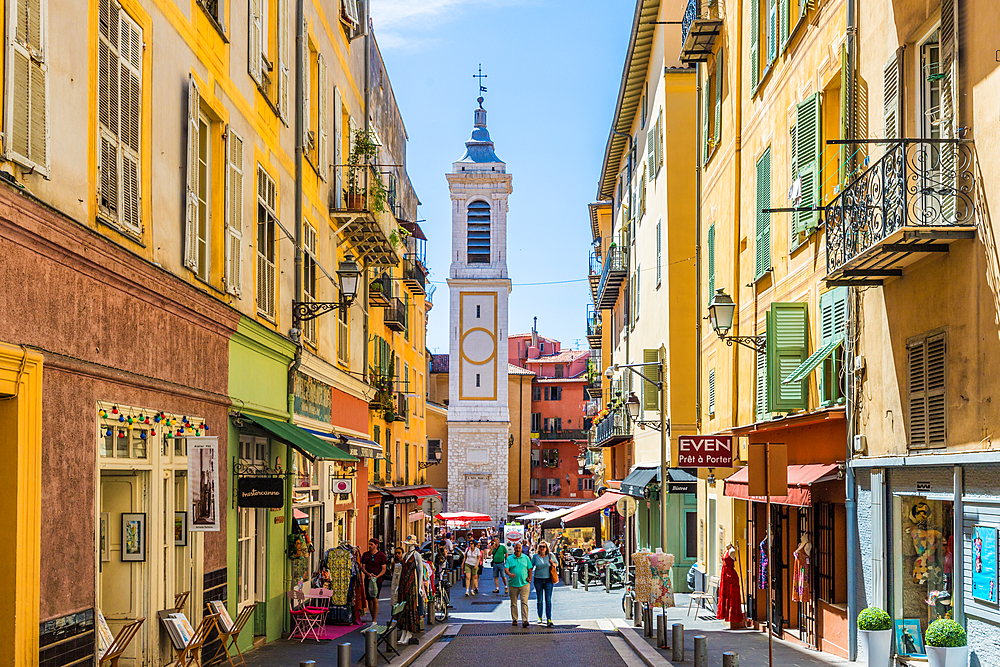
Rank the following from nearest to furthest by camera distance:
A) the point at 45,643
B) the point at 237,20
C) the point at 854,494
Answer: the point at 45,643 → the point at 854,494 → the point at 237,20

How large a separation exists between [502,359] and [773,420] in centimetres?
5682

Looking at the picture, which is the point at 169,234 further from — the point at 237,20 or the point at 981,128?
the point at 981,128

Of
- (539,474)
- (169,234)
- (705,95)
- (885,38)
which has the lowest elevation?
(539,474)

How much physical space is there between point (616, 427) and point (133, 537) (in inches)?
1228

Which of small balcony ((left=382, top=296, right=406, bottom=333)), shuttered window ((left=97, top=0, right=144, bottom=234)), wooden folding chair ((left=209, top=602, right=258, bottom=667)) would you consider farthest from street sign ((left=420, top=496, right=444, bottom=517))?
shuttered window ((left=97, top=0, right=144, bottom=234))

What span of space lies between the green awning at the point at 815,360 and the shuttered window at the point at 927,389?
267cm

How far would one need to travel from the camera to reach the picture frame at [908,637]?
45.4 ft

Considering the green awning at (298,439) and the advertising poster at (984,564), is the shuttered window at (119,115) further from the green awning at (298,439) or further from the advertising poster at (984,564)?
the advertising poster at (984,564)

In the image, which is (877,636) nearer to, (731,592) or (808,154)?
(808,154)

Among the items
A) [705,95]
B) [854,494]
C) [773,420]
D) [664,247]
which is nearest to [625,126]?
[664,247]

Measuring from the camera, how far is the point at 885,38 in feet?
46.3

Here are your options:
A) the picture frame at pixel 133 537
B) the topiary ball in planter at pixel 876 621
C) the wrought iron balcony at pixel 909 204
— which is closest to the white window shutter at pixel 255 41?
the picture frame at pixel 133 537

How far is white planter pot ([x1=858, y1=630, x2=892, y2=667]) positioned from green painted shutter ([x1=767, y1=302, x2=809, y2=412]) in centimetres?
508

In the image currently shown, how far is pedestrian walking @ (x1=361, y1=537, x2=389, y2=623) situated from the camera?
23438 millimetres
